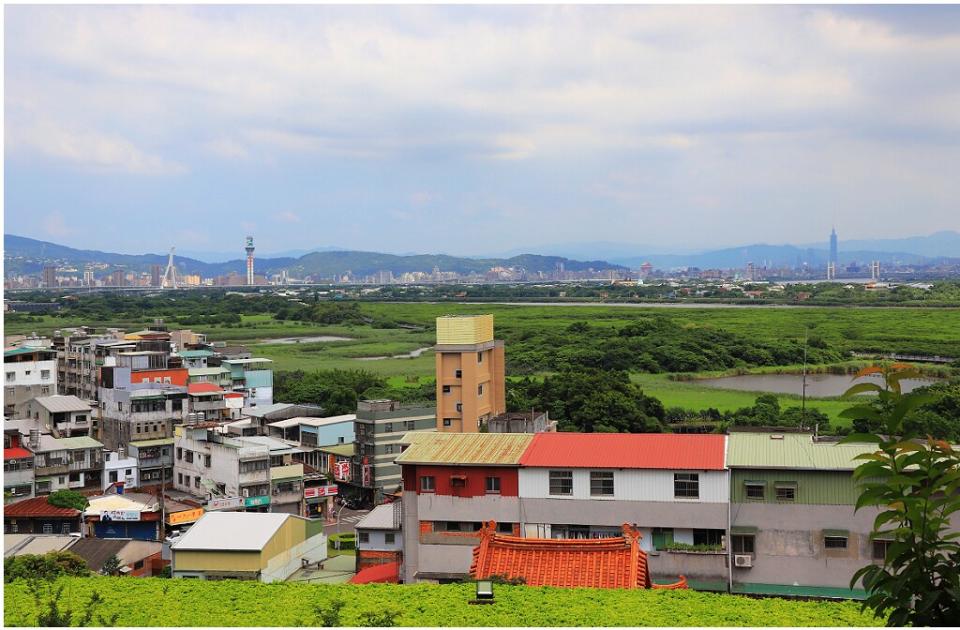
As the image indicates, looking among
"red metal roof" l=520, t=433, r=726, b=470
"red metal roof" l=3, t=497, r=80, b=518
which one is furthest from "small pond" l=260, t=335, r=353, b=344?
"red metal roof" l=520, t=433, r=726, b=470

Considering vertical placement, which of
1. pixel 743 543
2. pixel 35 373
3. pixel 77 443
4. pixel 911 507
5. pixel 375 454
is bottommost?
pixel 375 454

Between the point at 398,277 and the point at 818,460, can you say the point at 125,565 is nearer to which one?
the point at 818,460

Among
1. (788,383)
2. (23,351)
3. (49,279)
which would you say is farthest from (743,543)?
(49,279)

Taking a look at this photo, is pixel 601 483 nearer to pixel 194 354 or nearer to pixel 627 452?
pixel 627 452

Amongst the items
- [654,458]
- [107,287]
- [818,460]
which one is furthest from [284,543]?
[107,287]

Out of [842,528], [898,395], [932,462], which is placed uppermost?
[898,395]

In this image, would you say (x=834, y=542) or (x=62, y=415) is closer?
(x=834, y=542)

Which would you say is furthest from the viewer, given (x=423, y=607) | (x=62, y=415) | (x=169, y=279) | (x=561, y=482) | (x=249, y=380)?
(x=169, y=279)
